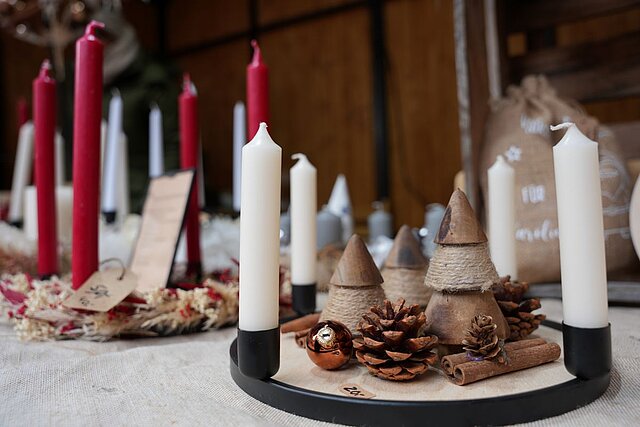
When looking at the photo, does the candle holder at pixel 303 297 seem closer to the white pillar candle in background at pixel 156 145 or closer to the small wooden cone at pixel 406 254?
the small wooden cone at pixel 406 254

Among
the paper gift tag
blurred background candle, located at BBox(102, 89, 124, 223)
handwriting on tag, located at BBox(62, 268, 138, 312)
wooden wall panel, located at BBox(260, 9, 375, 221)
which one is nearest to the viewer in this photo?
handwriting on tag, located at BBox(62, 268, 138, 312)

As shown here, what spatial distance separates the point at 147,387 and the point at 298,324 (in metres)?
0.17

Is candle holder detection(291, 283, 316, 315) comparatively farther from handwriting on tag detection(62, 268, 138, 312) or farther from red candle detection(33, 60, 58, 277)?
red candle detection(33, 60, 58, 277)

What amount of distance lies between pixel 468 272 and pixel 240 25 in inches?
119

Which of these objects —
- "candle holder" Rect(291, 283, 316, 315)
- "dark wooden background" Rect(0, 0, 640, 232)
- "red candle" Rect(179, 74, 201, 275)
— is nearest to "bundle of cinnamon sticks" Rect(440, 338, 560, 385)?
"candle holder" Rect(291, 283, 316, 315)

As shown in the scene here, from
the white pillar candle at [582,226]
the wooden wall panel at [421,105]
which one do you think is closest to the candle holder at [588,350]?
the white pillar candle at [582,226]

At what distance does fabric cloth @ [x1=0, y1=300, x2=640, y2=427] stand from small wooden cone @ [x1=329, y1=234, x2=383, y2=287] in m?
0.13

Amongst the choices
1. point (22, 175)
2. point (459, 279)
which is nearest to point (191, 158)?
point (459, 279)

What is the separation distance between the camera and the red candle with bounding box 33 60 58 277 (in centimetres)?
75

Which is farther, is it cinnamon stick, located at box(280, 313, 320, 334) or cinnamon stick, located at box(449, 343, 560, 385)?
cinnamon stick, located at box(280, 313, 320, 334)

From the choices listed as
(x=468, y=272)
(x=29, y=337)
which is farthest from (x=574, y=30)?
(x=29, y=337)

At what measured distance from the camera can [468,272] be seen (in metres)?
0.43

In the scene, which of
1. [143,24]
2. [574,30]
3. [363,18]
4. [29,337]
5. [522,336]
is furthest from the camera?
[143,24]

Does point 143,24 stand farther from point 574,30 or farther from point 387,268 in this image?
point 387,268
